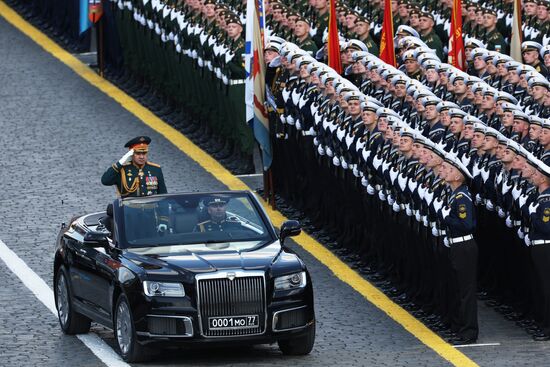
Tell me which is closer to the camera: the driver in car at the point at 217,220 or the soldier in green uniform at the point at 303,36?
the driver in car at the point at 217,220

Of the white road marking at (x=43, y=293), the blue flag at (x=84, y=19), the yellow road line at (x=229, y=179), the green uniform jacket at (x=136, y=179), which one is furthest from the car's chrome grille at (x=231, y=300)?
the blue flag at (x=84, y=19)

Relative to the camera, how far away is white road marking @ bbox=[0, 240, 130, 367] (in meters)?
19.1

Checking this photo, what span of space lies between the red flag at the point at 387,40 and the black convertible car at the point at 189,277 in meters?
6.85

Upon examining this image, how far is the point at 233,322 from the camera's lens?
721 inches

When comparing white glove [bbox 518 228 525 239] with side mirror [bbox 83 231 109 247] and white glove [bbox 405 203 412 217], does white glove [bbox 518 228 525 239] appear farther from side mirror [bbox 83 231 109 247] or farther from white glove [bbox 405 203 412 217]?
side mirror [bbox 83 231 109 247]

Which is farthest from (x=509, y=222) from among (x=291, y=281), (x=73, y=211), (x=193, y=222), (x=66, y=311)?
(x=73, y=211)

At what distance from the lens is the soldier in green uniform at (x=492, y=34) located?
1064 inches

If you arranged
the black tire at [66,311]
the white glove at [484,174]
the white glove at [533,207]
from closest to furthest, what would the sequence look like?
the white glove at [533,207]
the black tire at [66,311]
the white glove at [484,174]

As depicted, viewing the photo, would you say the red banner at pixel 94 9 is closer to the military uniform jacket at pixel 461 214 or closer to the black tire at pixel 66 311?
the black tire at pixel 66 311

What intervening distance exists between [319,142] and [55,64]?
10.2 meters

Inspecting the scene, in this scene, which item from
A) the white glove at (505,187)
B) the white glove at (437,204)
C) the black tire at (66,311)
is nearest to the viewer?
the black tire at (66,311)

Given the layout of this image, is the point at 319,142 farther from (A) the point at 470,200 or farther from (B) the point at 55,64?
(B) the point at 55,64

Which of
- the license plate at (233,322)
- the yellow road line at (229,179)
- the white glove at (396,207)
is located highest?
the license plate at (233,322)

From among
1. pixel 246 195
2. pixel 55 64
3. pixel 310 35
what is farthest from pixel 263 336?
pixel 55 64
